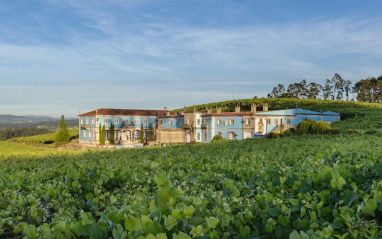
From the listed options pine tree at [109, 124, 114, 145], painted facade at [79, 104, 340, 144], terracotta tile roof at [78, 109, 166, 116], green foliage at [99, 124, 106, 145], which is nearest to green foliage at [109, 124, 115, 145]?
pine tree at [109, 124, 114, 145]

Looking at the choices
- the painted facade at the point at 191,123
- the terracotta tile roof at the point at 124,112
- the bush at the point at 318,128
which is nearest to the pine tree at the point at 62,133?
the painted facade at the point at 191,123

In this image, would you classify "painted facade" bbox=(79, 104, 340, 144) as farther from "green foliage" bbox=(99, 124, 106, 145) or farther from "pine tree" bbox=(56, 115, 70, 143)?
"pine tree" bbox=(56, 115, 70, 143)

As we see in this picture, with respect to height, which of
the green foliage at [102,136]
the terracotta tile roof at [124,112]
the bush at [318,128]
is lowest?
the green foliage at [102,136]

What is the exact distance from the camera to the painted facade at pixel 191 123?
151 feet

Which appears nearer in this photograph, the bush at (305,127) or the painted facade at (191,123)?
the bush at (305,127)

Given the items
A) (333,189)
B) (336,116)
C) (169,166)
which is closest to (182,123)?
(336,116)

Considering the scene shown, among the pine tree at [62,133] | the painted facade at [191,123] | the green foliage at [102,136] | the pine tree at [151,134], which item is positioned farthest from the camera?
the pine tree at [151,134]

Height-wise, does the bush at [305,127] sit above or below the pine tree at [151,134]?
above

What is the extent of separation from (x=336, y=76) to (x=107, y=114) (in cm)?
6411

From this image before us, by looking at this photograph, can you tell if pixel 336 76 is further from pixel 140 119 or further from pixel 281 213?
pixel 281 213

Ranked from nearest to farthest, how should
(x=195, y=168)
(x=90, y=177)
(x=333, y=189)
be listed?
(x=333, y=189) < (x=90, y=177) < (x=195, y=168)

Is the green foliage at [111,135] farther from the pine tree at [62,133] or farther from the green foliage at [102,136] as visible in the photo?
the pine tree at [62,133]

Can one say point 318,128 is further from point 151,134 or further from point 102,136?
point 102,136

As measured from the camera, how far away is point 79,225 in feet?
8.00
